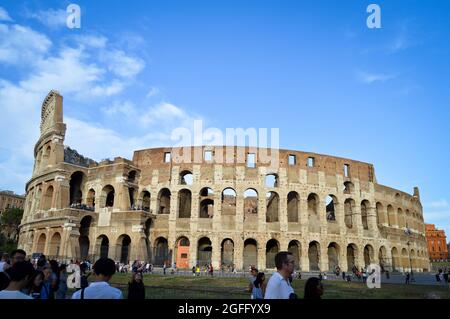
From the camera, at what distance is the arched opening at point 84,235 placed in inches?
1313

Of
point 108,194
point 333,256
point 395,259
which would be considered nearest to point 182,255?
point 108,194

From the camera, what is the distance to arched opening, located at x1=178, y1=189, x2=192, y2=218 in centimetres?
3497

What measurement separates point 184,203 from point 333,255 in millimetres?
15584

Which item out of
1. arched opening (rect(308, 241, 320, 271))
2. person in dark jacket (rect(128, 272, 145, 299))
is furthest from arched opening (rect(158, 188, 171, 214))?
person in dark jacket (rect(128, 272, 145, 299))

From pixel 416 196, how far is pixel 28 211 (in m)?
46.8

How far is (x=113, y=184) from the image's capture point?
33438mm

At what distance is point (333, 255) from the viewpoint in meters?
34.4

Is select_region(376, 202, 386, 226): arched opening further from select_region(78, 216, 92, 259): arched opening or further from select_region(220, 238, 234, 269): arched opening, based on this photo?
select_region(78, 216, 92, 259): arched opening

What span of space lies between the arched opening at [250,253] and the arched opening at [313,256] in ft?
17.9

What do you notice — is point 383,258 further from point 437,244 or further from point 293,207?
point 437,244

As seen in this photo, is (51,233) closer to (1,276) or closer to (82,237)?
(82,237)

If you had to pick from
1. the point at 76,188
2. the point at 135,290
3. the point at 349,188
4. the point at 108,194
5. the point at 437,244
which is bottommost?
the point at 135,290
